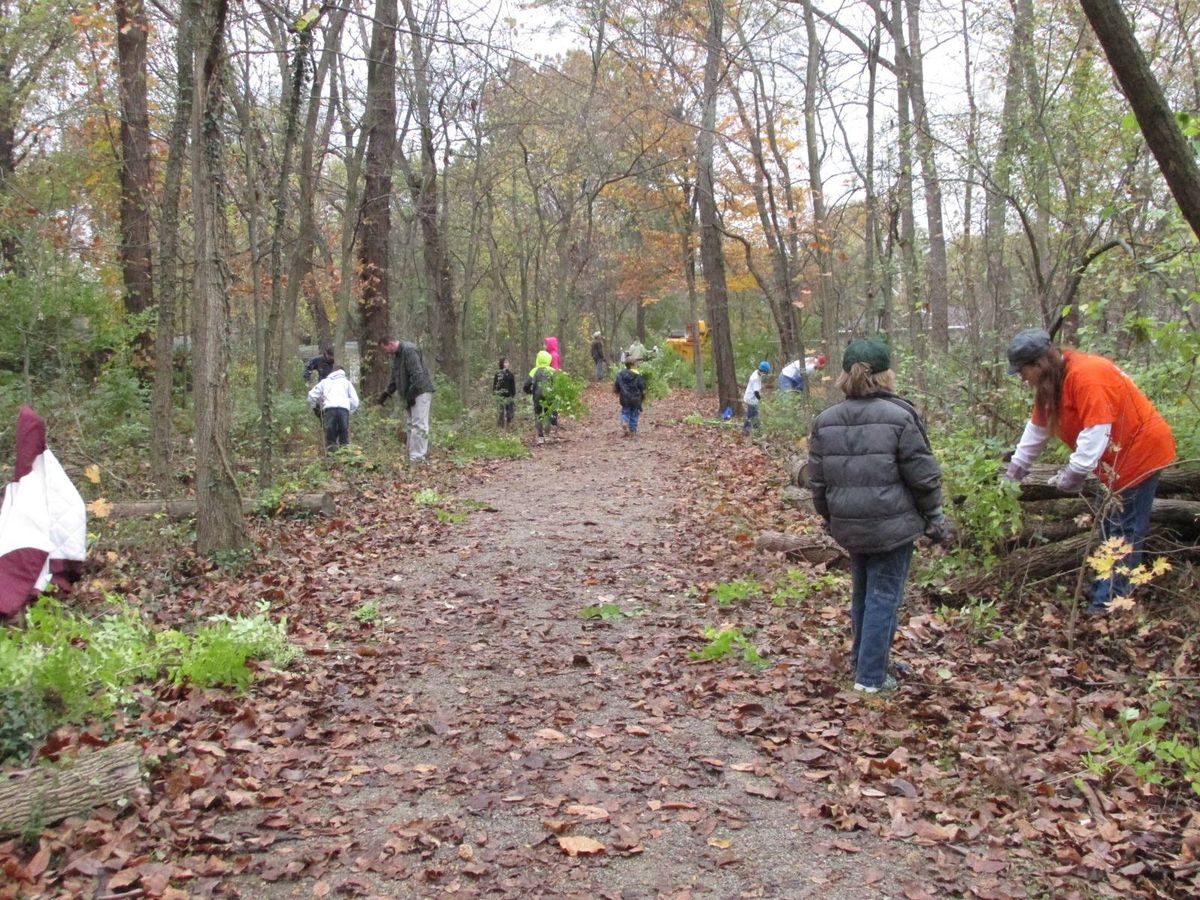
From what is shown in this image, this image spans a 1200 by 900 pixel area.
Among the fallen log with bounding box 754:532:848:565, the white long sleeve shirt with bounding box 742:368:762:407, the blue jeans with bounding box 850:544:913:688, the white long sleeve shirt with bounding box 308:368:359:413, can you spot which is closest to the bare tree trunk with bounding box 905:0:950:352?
the white long sleeve shirt with bounding box 742:368:762:407

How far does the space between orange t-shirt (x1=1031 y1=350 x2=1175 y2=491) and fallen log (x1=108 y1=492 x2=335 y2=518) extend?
23.5 feet

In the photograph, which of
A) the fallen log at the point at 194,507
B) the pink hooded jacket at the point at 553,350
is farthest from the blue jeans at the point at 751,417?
the fallen log at the point at 194,507

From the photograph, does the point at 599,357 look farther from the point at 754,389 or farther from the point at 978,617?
the point at 978,617

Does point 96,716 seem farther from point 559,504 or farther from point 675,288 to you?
point 675,288

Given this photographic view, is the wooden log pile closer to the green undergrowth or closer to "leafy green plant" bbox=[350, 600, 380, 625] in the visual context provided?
"leafy green plant" bbox=[350, 600, 380, 625]

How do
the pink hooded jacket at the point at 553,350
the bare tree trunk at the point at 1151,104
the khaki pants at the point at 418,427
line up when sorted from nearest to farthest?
the bare tree trunk at the point at 1151,104
the khaki pants at the point at 418,427
the pink hooded jacket at the point at 553,350

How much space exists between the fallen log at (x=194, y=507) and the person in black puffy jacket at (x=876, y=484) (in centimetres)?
606

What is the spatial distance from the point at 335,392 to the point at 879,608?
10.0 metres

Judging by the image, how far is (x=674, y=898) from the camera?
331 cm

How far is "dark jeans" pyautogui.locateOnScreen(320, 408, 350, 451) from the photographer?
43.8ft

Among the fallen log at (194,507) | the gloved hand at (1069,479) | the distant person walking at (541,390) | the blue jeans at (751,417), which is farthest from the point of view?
the distant person walking at (541,390)

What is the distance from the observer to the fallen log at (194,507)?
9.26 meters

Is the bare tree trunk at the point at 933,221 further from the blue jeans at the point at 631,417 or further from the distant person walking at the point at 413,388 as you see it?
the distant person walking at the point at 413,388

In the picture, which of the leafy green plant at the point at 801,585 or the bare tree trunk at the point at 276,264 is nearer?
the leafy green plant at the point at 801,585
